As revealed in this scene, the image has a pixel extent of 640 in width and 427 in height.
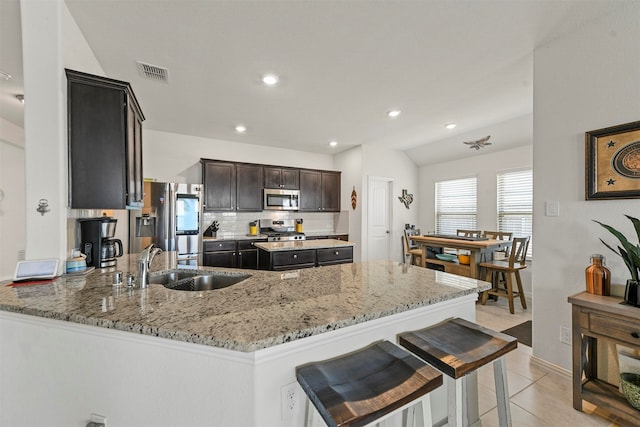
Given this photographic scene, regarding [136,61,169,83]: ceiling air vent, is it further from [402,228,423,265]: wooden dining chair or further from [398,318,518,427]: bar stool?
[402,228,423,265]: wooden dining chair

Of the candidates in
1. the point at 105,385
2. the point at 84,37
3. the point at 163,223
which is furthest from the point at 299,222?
the point at 105,385

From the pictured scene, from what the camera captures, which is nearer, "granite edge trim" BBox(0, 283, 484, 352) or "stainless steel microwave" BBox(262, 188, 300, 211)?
"granite edge trim" BBox(0, 283, 484, 352)

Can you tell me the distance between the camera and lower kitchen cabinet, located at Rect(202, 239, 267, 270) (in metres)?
4.23

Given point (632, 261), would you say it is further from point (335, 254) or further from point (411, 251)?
point (411, 251)

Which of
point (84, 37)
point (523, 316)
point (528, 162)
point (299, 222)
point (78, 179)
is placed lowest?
point (523, 316)

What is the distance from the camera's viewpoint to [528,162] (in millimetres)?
4352

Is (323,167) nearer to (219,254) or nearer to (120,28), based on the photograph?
(219,254)

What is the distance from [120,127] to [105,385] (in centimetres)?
154

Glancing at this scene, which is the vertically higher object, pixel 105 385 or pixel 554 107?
pixel 554 107

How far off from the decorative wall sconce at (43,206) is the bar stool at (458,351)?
2132 mm

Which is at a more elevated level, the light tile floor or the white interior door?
the white interior door

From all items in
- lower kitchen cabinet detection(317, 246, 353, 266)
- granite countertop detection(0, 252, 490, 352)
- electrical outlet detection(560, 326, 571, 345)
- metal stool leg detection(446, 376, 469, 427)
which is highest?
granite countertop detection(0, 252, 490, 352)

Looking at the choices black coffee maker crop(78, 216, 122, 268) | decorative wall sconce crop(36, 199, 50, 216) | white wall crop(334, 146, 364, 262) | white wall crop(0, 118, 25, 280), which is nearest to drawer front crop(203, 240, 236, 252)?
black coffee maker crop(78, 216, 122, 268)

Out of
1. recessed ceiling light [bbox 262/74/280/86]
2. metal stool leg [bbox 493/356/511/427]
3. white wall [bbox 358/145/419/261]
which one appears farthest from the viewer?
white wall [bbox 358/145/419/261]
